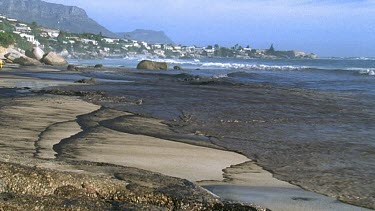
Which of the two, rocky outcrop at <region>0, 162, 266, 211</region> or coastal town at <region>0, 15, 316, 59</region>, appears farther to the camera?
coastal town at <region>0, 15, 316, 59</region>

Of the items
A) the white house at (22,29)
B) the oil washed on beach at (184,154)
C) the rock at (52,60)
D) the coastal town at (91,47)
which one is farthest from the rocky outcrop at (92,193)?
the white house at (22,29)

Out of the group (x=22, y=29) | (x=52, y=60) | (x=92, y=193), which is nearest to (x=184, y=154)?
(x=92, y=193)

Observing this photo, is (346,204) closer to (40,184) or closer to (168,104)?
(40,184)

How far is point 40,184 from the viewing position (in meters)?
4.17

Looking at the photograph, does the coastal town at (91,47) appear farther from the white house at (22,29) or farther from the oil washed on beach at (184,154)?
the oil washed on beach at (184,154)

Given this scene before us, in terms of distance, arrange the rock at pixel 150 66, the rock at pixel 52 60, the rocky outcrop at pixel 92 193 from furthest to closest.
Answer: the rock at pixel 52 60 < the rock at pixel 150 66 < the rocky outcrop at pixel 92 193

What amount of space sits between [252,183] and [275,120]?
681cm

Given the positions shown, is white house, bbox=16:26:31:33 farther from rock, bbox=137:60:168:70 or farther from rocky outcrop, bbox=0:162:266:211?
rocky outcrop, bbox=0:162:266:211

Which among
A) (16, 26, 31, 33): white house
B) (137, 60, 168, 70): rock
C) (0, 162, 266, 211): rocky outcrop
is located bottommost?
(137, 60, 168, 70): rock

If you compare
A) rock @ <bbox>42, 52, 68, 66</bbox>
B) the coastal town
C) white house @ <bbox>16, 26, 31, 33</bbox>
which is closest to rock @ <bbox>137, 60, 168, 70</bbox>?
rock @ <bbox>42, 52, 68, 66</bbox>

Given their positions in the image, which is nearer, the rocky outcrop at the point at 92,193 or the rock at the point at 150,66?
the rocky outcrop at the point at 92,193

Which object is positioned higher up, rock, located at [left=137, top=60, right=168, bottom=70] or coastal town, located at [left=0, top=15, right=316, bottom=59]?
coastal town, located at [left=0, top=15, right=316, bottom=59]

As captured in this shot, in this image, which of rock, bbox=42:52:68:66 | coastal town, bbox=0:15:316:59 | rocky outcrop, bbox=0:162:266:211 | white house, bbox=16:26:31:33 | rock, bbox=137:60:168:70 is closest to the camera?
rocky outcrop, bbox=0:162:266:211

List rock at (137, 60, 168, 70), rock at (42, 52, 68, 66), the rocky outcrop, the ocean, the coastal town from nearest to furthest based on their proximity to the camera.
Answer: the rocky outcrop < the ocean < rock at (137, 60, 168, 70) < rock at (42, 52, 68, 66) < the coastal town
